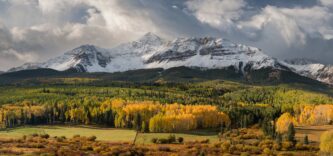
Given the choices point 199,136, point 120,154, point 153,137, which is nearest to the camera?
point 120,154

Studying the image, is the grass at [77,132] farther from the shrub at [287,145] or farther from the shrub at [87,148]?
the shrub at [287,145]

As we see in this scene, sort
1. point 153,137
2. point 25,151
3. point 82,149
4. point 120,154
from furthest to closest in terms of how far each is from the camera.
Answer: point 153,137, point 82,149, point 120,154, point 25,151

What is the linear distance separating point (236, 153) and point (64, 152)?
5276 cm

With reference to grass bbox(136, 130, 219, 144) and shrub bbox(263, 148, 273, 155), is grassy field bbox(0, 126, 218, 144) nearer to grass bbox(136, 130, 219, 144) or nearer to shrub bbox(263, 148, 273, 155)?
grass bbox(136, 130, 219, 144)

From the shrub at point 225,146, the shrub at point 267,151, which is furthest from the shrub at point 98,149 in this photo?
the shrub at point 267,151

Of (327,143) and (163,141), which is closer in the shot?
(327,143)

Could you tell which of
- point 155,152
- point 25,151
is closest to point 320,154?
point 155,152

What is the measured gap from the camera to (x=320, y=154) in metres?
133

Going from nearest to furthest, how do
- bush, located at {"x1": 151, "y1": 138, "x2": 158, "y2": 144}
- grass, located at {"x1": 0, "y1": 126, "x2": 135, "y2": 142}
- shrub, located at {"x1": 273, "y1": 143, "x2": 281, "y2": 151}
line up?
shrub, located at {"x1": 273, "y1": 143, "x2": 281, "y2": 151}
bush, located at {"x1": 151, "y1": 138, "x2": 158, "y2": 144}
grass, located at {"x1": 0, "y1": 126, "x2": 135, "y2": 142}

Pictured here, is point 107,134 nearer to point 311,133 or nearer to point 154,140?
point 154,140

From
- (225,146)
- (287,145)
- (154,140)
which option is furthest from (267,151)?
(154,140)

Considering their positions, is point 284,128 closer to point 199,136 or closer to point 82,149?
point 199,136

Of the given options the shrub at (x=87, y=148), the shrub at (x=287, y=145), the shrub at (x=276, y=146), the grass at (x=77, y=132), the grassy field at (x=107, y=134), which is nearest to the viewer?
the shrub at (x=87, y=148)

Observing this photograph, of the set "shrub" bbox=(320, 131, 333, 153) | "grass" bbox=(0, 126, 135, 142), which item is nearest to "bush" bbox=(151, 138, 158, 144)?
"grass" bbox=(0, 126, 135, 142)
